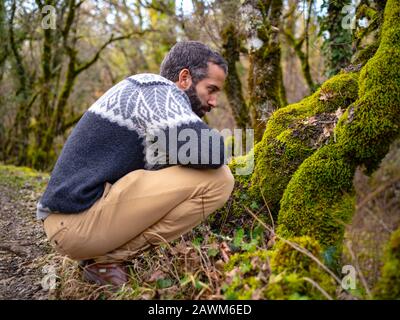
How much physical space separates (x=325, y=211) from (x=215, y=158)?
719 millimetres

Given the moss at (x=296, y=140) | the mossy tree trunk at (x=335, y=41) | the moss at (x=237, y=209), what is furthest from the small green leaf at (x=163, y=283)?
the mossy tree trunk at (x=335, y=41)

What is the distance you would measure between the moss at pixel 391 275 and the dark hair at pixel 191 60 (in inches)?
64.5

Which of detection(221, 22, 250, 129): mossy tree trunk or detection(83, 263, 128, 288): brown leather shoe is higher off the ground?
detection(221, 22, 250, 129): mossy tree trunk

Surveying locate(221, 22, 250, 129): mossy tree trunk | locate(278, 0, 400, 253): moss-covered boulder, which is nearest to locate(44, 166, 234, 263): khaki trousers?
locate(278, 0, 400, 253): moss-covered boulder

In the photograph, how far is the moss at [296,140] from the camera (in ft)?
10.7

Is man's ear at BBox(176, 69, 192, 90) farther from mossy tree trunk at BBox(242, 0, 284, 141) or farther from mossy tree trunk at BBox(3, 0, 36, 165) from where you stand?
mossy tree trunk at BBox(3, 0, 36, 165)

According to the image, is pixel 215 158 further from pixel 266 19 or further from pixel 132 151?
pixel 266 19

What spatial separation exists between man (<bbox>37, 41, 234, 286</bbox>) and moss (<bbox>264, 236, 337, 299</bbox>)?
0.64 m

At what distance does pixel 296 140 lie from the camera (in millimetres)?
3318

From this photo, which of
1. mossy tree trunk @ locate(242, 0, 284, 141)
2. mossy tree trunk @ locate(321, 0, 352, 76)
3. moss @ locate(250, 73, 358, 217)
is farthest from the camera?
mossy tree trunk @ locate(321, 0, 352, 76)

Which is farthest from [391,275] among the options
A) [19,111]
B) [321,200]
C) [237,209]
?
[19,111]

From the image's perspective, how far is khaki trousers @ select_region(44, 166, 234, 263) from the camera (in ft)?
8.55
